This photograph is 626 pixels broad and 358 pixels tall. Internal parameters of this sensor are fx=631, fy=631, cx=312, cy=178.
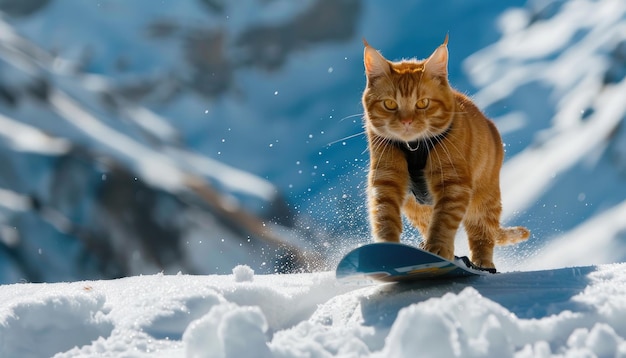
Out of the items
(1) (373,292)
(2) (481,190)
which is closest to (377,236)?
(1) (373,292)

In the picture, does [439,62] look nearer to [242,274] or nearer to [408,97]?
[408,97]

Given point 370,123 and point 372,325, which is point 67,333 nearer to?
point 372,325

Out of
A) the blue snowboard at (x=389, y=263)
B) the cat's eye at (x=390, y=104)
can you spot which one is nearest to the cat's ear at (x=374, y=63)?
the cat's eye at (x=390, y=104)

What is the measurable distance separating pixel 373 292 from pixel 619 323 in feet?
3.17

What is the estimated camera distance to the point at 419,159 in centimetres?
312

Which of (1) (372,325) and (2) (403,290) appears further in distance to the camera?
(2) (403,290)

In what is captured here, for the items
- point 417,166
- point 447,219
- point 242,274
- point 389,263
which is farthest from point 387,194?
point 242,274

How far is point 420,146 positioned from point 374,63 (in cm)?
46

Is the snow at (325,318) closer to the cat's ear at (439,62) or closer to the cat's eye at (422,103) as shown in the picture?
the cat's eye at (422,103)

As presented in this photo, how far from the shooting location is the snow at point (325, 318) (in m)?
1.73

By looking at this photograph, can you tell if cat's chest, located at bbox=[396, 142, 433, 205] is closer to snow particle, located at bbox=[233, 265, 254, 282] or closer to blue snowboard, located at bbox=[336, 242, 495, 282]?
blue snowboard, located at bbox=[336, 242, 495, 282]

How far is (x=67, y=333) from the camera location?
8.29 feet

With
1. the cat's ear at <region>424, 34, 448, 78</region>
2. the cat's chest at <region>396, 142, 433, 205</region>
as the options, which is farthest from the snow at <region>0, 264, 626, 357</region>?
the cat's ear at <region>424, 34, 448, 78</region>

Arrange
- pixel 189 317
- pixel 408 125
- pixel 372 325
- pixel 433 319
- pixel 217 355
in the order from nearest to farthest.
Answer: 1. pixel 433 319
2. pixel 217 355
3. pixel 372 325
4. pixel 189 317
5. pixel 408 125
